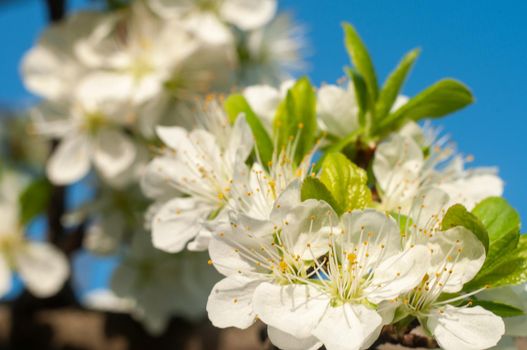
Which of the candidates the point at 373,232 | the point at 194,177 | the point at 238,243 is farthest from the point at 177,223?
the point at 373,232

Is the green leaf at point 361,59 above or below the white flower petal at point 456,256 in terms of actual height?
above

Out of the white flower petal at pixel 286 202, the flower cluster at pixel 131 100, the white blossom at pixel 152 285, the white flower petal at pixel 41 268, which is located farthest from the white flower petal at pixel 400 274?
the white flower petal at pixel 41 268

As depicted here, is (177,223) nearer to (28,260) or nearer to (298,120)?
(298,120)

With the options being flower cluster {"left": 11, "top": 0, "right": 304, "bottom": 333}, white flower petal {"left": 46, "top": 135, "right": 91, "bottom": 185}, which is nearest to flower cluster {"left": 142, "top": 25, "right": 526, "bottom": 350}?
flower cluster {"left": 11, "top": 0, "right": 304, "bottom": 333}

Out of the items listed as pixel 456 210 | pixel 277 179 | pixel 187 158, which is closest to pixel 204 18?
pixel 187 158

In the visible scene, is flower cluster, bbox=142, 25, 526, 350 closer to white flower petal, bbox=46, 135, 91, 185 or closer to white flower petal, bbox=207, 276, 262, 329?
white flower petal, bbox=207, 276, 262, 329

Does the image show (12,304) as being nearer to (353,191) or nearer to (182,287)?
(182,287)

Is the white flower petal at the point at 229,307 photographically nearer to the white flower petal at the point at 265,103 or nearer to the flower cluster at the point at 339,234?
the flower cluster at the point at 339,234
